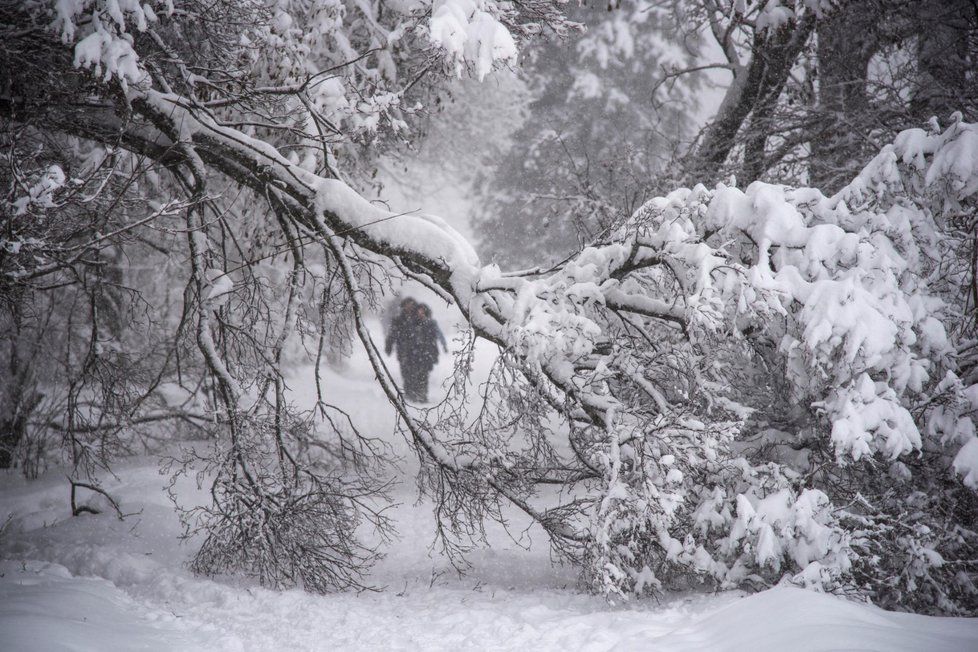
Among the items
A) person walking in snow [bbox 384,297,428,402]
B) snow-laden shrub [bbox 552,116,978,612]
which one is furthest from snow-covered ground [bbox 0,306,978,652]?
person walking in snow [bbox 384,297,428,402]

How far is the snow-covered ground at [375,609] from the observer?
3340mm

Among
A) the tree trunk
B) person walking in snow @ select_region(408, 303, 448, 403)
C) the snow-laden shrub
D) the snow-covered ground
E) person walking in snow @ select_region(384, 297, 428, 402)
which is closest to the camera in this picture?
the snow-covered ground

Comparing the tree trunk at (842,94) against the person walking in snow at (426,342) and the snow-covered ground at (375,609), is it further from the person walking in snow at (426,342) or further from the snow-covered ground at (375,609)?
the person walking in snow at (426,342)

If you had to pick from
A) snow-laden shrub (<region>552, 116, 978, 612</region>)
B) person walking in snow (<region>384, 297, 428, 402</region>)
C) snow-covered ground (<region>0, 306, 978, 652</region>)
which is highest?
person walking in snow (<region>384, 297, 428, 402</region>)

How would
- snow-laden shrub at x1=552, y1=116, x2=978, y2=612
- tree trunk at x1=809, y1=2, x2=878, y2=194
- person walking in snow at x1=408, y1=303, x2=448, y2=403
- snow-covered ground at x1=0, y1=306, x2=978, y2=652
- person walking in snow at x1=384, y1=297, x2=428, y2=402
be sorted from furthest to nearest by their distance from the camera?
person walking in snow at x1=408, y1=303, x2=448, y2=403, person walking in snow at x1=384, y1=297, x2=428, y2=402, tree trunk at x1=809, y1=2, x2=878, y2=194, snow-laden shrub at x1=552, y1=116, x2=978, y2=612, snow-covered ground at x1=0, y1=306, x2=978, y2=652

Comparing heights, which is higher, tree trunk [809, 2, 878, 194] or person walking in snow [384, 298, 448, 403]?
tree trunk [809, 2, 878, 194]

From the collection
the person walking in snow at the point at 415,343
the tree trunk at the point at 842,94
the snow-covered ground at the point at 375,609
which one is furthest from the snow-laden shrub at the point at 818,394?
the person walking in snow at the point at 415,343

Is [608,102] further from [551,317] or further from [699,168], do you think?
[551,317]

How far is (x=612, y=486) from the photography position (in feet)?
14.8

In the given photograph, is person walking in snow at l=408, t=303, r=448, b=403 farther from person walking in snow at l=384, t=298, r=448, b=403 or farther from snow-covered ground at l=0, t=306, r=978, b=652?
snow-covered ground at l=0, t=306, r=978, b=652

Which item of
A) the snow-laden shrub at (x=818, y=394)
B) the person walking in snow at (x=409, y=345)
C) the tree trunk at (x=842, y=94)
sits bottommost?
the snow-laden shrub at (x=818, y=394)

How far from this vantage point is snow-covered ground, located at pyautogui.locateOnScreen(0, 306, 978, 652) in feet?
11.0

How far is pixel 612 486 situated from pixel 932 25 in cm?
706

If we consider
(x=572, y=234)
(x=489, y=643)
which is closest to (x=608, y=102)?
(x=572, y=234)
